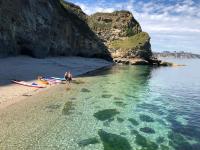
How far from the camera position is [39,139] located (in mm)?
17453

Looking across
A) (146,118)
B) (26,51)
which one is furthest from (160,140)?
(26,51)

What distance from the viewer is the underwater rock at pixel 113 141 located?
1695cm

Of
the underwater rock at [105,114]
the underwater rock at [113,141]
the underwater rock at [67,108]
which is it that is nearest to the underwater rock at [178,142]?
the underwater rock at [113,141]

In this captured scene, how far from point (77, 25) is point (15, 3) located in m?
40.5

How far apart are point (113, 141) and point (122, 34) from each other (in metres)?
130

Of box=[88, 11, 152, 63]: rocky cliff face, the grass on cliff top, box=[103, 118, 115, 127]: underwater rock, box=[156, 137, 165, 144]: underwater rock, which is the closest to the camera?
box=[156, 137, 165, 144]: underwater rock

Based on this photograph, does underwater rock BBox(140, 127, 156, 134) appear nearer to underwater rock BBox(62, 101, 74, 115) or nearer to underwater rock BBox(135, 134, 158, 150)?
underwater rock BBox(135, 134, 158, 150)

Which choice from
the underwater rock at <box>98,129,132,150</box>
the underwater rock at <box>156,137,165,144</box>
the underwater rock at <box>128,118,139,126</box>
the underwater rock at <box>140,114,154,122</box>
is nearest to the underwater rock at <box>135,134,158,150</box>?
the underwater rock at <box>156,137,165,144</box>

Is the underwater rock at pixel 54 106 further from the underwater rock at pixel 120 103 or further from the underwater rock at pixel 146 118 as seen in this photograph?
the underwater rock at pixel 146 118

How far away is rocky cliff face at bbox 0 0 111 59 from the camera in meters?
52.9

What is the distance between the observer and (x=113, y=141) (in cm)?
1809

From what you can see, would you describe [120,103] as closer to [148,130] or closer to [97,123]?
[97,123]

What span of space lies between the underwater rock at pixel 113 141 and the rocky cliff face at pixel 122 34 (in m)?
106

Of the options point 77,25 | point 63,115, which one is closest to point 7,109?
point 63,115
